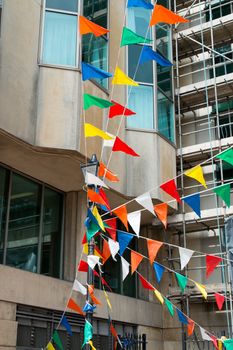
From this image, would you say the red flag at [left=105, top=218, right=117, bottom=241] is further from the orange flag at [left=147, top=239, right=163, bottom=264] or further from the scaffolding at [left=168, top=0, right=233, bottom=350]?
the scaffolding at [left=168, top=0, right=233, bottom=350]

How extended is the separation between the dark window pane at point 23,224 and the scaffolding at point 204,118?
15.2 ft

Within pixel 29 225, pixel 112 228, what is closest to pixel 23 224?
pixel 29 225

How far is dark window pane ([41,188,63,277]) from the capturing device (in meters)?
13.3

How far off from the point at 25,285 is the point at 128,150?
4.27m

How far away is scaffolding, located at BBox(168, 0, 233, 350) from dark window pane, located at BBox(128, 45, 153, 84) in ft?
6.08

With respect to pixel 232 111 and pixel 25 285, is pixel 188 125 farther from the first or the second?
pixel 25 285

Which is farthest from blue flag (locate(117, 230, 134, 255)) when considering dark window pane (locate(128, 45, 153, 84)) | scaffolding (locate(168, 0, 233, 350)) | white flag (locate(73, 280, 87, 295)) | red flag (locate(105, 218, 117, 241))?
dark window pane (locate(128, 45, 153, 84))

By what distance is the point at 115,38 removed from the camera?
47.6 ft

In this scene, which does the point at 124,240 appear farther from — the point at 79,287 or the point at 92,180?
the point at 92,180

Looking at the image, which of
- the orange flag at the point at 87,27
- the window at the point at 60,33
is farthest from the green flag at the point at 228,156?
the window at the point at 60,33

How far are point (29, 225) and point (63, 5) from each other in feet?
18.6

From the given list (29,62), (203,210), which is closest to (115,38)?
(29,62)

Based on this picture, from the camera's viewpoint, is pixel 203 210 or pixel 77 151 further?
pixel 203 210

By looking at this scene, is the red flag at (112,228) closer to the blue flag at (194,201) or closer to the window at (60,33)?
the blue flag at (194,201)
